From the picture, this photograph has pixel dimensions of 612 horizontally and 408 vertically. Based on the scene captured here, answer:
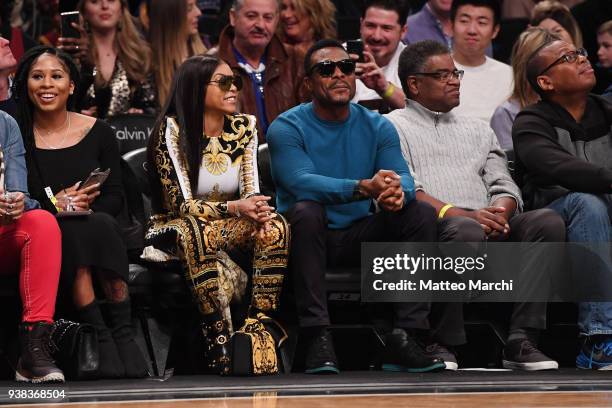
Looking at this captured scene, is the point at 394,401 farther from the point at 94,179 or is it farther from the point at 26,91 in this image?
the point at 26,91

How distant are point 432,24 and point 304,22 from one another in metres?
0.95

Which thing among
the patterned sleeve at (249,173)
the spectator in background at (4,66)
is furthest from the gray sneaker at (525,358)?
the spectator in background at (4,66)

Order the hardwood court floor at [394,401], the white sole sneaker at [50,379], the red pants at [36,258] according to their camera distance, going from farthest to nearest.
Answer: the red pants at [36,258] < the white sole sneaker at [50,379] < the hardwood court floor at [394,401]

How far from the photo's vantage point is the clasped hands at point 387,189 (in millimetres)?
5289

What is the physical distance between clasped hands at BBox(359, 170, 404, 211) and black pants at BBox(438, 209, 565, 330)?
274 mm

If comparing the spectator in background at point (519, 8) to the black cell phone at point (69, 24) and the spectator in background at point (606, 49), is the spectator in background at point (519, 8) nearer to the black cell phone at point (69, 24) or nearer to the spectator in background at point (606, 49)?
the spectator in background at point (606, 49)

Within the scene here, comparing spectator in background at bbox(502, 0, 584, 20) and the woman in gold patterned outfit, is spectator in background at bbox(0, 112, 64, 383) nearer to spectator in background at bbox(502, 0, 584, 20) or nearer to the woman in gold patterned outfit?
the woman in gold patterned outfit

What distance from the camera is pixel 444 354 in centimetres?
529

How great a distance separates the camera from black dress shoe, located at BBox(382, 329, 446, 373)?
5176 millimetres

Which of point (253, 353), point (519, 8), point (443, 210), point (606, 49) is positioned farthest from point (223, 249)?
point (519, 8)

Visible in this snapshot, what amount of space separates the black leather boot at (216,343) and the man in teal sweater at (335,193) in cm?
32

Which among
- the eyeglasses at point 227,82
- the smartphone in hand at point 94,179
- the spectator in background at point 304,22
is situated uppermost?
the spectator in background at point 304,22

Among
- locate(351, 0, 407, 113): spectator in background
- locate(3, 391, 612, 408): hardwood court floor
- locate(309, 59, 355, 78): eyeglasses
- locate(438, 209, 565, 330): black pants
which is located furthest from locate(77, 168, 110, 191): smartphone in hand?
locate(351, 0, 407, 113): spectator in background

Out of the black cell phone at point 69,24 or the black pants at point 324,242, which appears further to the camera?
the black cell phone at point 69,24
